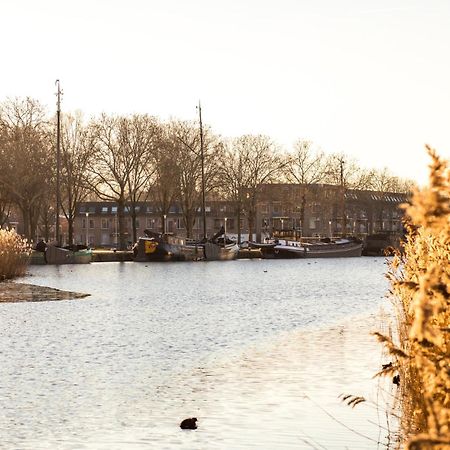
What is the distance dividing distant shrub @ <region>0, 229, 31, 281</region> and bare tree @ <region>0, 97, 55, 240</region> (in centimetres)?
2222

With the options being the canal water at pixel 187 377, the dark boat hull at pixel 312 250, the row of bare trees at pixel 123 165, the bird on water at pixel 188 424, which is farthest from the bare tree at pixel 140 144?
the bird on water at pixel 188 424

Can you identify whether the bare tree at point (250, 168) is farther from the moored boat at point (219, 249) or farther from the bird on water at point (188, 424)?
the bird on water at point (188, 424)

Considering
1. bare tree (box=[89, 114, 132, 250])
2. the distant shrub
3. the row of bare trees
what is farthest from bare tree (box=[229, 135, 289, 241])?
the distant shrub

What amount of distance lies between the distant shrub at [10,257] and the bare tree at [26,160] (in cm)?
2222

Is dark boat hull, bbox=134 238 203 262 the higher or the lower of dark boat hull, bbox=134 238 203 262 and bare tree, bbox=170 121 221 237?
the lower

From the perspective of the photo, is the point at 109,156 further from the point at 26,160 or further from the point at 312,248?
the point at 312,248

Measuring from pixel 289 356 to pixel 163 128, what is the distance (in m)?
75.2

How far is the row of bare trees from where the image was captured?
75688 millimetres

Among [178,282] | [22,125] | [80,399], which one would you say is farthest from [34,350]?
[22,125]

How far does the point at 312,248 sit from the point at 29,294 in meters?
79.9

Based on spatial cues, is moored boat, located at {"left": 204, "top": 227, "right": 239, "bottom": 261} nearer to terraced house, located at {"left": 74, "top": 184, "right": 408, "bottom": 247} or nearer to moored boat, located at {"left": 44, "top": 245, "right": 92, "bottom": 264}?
terraced house, located at {"left": 74, "top": 184, "right": 408, "bottom": 247}

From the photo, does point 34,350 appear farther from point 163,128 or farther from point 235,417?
point 163,128

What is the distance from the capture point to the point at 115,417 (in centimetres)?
1296

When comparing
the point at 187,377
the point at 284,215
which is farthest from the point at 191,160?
the point at 187,377
